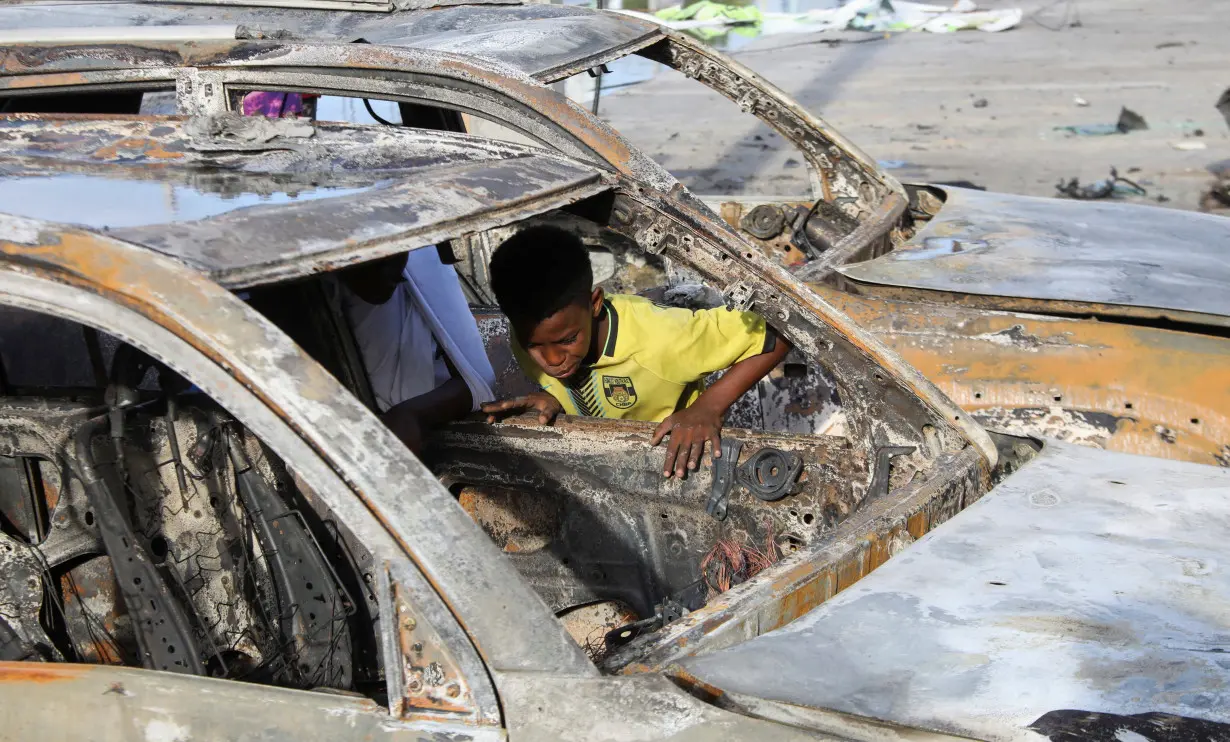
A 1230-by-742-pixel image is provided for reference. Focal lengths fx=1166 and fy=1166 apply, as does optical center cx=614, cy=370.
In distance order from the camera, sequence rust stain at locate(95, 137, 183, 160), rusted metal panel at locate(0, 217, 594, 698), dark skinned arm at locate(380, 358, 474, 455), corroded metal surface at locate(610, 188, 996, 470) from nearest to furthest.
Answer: rusted metal panel at locate(0, 217, 594, 698) < rust stain at locate(95, 137, 183, 160) < corroded metal surface at locate(610, 188, 996, 470) < dark skinned arm at locate(380, 358, 474, 455)

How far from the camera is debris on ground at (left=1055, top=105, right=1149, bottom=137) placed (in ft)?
32.5

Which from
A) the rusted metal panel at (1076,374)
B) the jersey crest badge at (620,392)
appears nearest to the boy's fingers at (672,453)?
the jersey crest badge at (620,392)

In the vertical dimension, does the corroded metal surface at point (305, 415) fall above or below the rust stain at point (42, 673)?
above

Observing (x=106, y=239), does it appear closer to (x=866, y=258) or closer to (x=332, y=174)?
(x=332, y=174)

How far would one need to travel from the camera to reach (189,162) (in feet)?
7.84

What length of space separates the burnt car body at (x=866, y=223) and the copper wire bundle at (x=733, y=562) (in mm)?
729

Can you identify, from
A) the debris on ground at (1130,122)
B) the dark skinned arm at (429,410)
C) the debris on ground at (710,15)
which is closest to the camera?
the dark skinned arm at (429,410)

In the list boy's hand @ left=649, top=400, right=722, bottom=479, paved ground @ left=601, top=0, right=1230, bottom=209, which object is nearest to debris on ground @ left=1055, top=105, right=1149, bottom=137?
paved ground @ left=601, top=0, right=1230, bottom=209

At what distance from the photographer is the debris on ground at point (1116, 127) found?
32.5 feet

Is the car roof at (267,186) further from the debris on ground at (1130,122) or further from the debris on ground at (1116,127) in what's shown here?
the debris on ground at (1130,122)

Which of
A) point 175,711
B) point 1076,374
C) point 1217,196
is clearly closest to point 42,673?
point 175,711

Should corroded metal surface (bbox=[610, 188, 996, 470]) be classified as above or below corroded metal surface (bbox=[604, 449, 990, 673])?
above

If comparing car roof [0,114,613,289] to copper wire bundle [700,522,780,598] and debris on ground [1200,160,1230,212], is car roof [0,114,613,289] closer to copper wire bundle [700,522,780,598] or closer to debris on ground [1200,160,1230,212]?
copper wire bundle [700,522,780,598]

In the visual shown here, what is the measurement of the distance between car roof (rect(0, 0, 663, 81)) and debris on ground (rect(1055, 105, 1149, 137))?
22.2 feet
